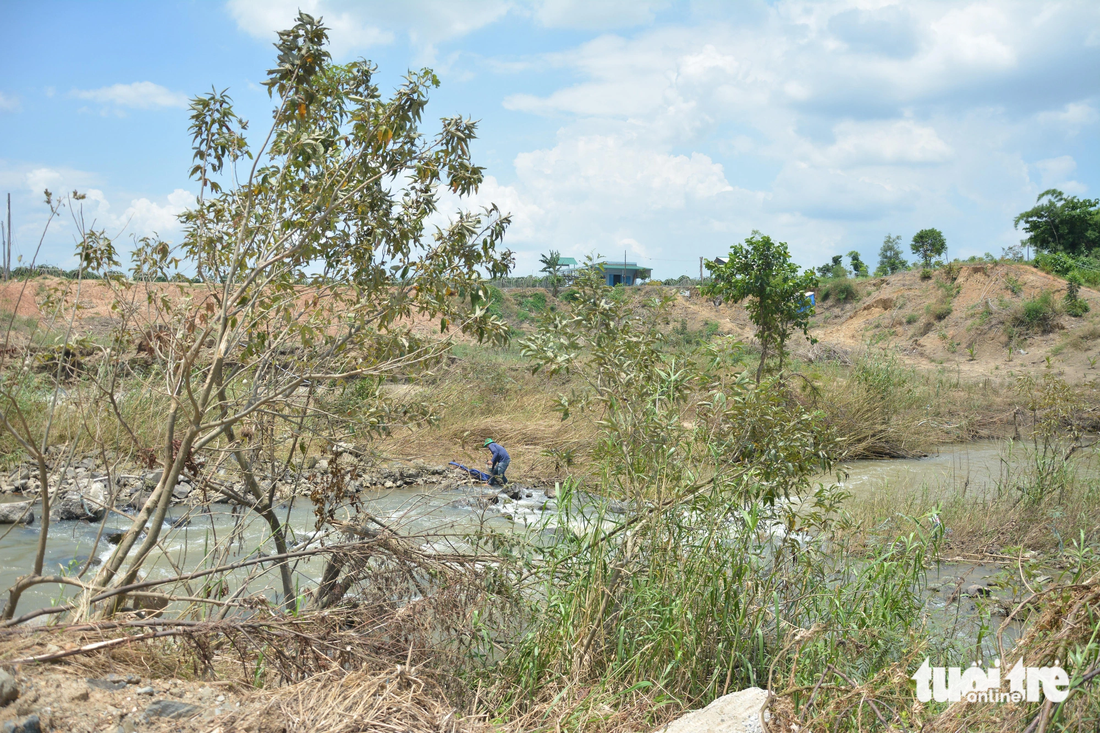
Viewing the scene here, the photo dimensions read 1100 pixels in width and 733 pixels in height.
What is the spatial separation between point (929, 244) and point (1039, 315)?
59.6 ft

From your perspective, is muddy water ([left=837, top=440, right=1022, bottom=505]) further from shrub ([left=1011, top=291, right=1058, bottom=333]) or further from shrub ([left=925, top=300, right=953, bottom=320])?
shrub ([left=925, top=300, right=953, bottom=320])

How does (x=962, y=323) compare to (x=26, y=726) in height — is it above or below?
above

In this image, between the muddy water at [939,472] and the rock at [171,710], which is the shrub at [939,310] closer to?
the muddy water at [939,472]

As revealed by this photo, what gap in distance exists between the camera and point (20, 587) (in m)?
3.25

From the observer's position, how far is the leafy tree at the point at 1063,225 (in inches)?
1320

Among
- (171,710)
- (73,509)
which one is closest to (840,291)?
(73,509)

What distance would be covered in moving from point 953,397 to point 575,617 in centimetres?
1658

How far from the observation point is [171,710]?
8.52ft

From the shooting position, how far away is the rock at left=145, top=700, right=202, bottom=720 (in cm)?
257

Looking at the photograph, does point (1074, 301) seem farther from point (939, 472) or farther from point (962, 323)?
point (939, 472)

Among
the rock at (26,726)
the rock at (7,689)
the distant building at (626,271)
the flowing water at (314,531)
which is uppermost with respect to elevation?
the distant building at (626,271)

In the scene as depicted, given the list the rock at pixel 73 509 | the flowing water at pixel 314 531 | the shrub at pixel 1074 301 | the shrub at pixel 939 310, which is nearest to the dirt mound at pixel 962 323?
the shrub at pixel 939 310

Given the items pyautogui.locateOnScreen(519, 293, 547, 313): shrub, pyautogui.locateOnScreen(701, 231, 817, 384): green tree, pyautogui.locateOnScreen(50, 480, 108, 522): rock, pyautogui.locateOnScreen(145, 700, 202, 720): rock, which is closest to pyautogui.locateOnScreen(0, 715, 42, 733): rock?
pyautogui.locateOnScreen(145, 700, 202, 720): rock

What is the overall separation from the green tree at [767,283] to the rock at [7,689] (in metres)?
9.65
